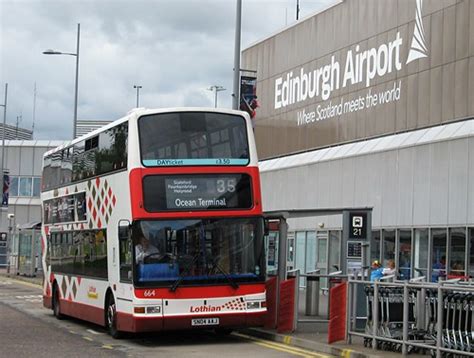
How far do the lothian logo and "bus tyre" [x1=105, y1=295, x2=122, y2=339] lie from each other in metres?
14.3

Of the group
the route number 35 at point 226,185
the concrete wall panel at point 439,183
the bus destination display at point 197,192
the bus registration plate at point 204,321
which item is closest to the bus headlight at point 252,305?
the bus registration plate at point 204,321

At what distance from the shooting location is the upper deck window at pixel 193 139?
1628 cm

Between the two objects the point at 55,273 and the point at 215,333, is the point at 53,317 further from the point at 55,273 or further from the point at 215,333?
the point at 215,333

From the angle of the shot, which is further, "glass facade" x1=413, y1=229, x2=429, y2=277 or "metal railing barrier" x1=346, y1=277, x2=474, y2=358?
"glass facade" x1=413, y1=229, x2=429, y2=277

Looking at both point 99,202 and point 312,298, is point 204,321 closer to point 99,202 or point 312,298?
point 99,202

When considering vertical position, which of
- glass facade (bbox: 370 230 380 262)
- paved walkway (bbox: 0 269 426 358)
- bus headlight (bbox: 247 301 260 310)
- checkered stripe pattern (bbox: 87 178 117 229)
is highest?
checkered stripe pattern (bbox: 87 178 117 229)

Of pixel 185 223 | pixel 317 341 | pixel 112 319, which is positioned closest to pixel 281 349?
pixel 317 341

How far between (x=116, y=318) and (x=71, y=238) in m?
4.52

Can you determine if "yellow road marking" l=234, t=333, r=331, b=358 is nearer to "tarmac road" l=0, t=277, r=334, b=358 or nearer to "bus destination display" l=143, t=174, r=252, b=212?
"tarmac road" l=0, t=277, r=334, b=358

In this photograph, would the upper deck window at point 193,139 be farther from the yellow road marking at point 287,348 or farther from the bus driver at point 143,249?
the yellow road marking at point 287,348

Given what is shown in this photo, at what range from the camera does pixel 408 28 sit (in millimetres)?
28906

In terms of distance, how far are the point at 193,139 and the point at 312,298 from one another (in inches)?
261

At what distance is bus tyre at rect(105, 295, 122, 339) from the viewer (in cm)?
1741

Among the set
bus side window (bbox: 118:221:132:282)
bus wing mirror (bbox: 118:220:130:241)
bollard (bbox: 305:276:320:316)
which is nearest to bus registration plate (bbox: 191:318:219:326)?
bus side window (bbox: 118:221:132:282)
